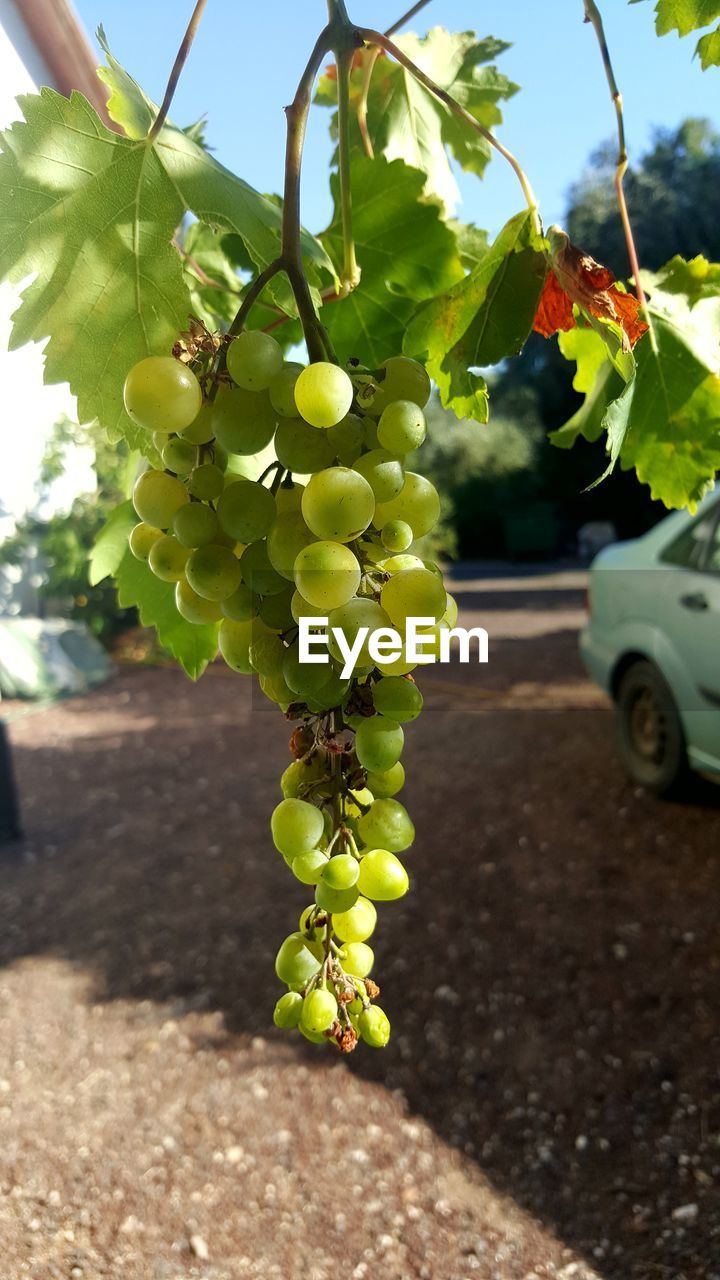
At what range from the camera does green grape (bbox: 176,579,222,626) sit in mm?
471

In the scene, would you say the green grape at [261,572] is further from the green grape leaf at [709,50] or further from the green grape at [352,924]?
the green grape leaf at [709,50]

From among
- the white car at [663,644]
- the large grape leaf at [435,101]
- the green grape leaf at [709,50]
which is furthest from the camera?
the white car at [663,644]

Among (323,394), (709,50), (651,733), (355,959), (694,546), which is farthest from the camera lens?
(651,733)

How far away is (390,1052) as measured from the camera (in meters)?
2.68

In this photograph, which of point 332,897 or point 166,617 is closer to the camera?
point 332,897

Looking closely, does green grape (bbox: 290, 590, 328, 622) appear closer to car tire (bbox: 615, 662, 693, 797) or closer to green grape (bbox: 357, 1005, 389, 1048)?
green grape (bbox: 357, 1005, 389, 1048)

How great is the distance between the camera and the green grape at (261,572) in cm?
44

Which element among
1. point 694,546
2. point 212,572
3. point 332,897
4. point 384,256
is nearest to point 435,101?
point 384,256

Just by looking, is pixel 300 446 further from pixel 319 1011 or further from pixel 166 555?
pixel 319 1011

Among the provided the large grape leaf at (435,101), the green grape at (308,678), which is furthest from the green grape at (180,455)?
the large grape leaf at (435,101)

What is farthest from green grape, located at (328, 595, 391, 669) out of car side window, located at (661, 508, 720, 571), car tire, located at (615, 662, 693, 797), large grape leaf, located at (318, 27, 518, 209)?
car tire, located at (615, 662, 693, 797)

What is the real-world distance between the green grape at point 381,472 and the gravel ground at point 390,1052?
193 cm

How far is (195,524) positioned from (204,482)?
2cm

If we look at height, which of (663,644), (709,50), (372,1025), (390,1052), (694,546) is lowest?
(390,1052)
